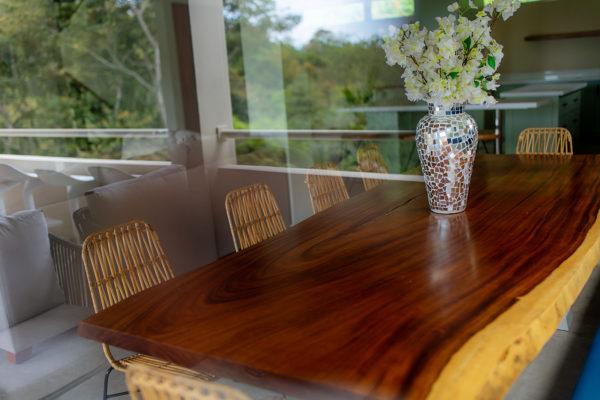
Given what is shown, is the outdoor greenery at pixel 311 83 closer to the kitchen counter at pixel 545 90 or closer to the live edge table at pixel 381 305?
the kitchen counter at pixel 545 90

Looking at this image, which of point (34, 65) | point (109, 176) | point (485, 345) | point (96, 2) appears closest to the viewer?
point (485, 345)

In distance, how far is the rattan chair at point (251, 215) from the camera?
2225mm

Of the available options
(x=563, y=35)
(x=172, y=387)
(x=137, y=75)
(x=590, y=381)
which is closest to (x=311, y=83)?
(x=137, y=75)

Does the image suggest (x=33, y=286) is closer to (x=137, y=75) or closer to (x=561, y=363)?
(x=137, y=75)

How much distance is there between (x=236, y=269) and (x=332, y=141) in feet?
11.0

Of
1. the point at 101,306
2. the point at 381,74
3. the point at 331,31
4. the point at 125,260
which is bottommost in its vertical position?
the point at 101,306

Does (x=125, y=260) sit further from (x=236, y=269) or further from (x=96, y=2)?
(x=96, y=2)

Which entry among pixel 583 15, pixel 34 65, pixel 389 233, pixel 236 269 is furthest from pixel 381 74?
pixel 236 269

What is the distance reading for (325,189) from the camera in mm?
2814

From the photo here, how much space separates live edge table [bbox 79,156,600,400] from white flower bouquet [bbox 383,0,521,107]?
0.42 meters

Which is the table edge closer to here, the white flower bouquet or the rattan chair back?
the white flower bouquet

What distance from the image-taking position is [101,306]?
174 cm

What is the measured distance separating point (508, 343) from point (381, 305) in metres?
0.28

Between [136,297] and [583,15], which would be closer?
[136,297]
